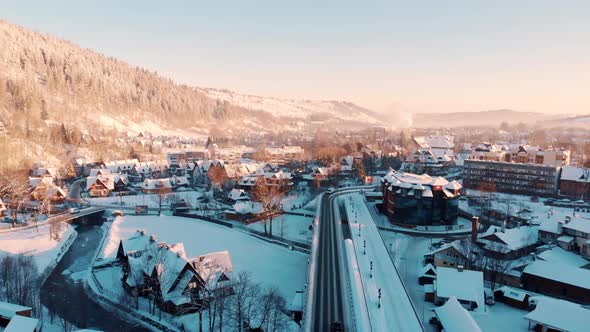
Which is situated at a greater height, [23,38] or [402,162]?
[23,38]

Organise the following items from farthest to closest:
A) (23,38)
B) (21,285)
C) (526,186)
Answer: (23,38)
(526,186)
(21,285)

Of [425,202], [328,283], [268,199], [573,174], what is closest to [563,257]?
[425,202]

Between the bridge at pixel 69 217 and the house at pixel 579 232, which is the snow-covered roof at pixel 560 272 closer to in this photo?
the house at pixel 579 232

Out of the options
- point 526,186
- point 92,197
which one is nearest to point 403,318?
point 526,186

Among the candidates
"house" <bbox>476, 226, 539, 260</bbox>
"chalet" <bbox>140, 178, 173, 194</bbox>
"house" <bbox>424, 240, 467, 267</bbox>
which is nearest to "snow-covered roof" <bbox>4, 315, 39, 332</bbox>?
"house" <bbox>424, 240, 467, 267</bbox>

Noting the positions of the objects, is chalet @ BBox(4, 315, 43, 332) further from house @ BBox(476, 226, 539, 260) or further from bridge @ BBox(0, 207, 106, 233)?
house @ BBox(476, 226, 539, 260)

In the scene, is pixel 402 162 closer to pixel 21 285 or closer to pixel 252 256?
pixel 252 256
